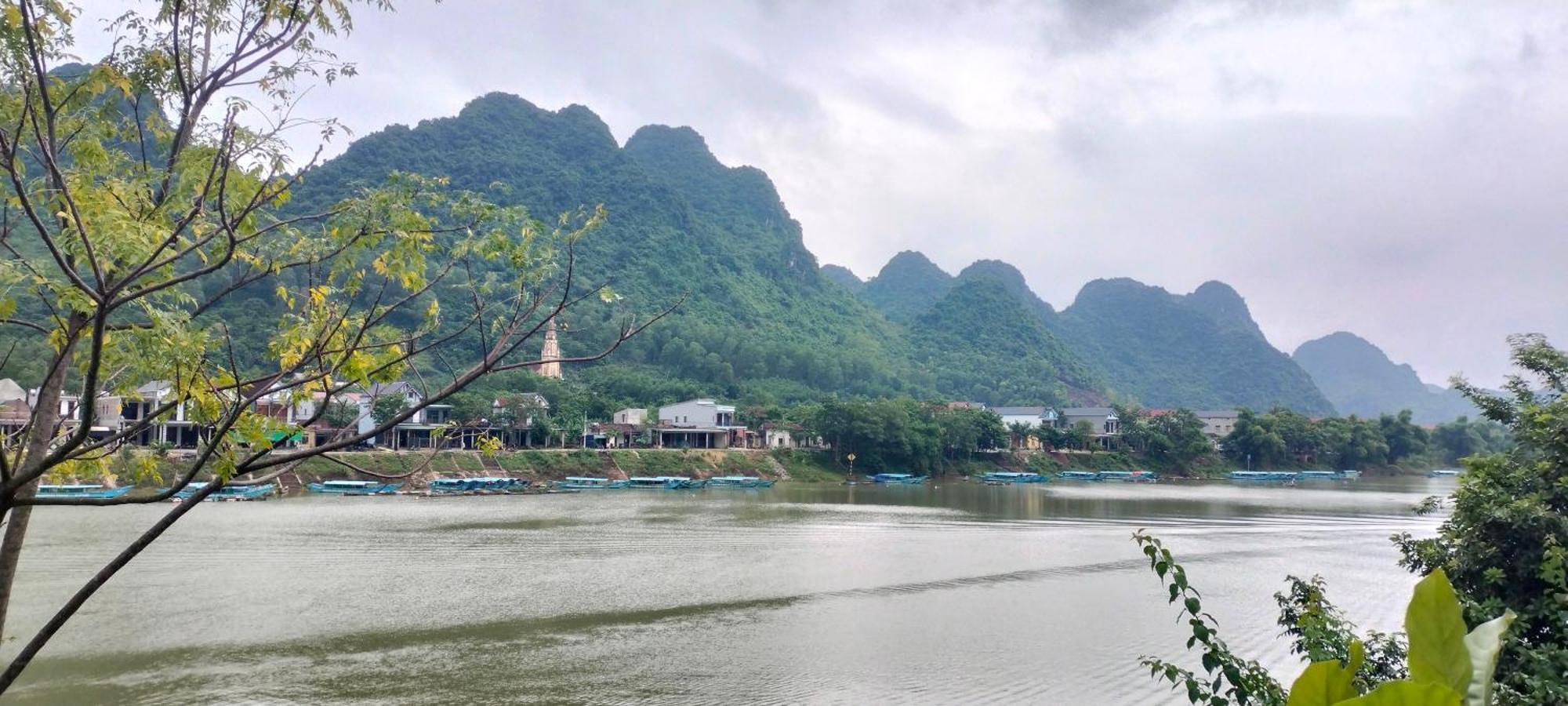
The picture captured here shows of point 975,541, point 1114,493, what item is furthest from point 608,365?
point 975,541

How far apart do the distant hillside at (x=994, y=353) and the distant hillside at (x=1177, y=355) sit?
21039 mm

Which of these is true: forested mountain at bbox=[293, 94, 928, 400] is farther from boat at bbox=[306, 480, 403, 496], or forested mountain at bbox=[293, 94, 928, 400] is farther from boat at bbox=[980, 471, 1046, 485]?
boat at bbox=[306, 480, 403, 496]

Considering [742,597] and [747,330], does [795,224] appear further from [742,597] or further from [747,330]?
[742,597]

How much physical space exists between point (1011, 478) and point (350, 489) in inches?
1444

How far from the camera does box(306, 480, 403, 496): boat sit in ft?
119

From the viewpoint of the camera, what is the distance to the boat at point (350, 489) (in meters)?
36.4

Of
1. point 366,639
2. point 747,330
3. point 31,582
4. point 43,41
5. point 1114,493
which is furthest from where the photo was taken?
point 747,330

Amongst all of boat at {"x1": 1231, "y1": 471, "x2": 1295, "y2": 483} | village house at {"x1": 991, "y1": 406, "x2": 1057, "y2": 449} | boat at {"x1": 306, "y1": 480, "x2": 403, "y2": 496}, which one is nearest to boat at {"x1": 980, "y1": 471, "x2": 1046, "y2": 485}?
village house at {"x1": 991, "y1": 406, "x2": 1057, "y2": 449}

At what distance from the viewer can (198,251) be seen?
3.46 meters

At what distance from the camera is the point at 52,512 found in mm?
27812

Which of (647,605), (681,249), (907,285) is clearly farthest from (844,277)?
(647,605)

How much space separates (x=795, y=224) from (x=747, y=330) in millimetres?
49862

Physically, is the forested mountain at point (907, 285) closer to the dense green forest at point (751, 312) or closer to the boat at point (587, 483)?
the dense green forest at point (751, 312)

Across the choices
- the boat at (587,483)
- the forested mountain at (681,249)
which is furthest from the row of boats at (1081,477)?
the boat at (587,483)
